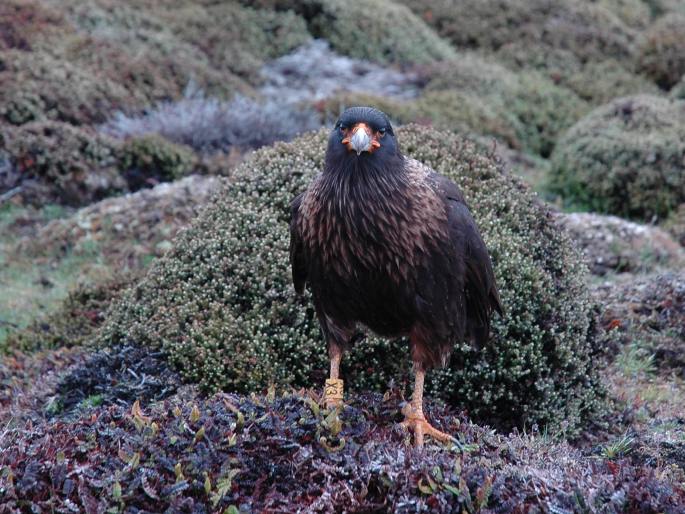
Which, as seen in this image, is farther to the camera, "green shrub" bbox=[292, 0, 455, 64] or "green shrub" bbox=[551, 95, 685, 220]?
"green shrub" bbox=[292, 0, 455, 64]

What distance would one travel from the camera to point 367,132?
12.5 ft

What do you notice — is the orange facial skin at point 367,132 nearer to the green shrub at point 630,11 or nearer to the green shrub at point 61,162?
the green shrub at point 61,162

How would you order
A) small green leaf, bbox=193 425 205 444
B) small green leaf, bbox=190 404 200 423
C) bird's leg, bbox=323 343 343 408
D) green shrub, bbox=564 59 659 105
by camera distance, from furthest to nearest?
green shrub, bbox=564 59 659 105 < bird's leg, bbox=323 343 343 408 < small green leaf, bbox=190 404 200 423 < small green leaf, bbox=193 425 205 444

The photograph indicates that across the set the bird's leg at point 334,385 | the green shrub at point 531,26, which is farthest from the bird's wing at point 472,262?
the green shrub at point 531,26

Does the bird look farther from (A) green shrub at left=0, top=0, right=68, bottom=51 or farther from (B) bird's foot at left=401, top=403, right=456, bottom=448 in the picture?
(A) green shrub at left=0, top=0, right=68, bottom=51

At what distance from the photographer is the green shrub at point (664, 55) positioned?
1623 centimetres

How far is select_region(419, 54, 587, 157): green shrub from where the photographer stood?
13.6 meters

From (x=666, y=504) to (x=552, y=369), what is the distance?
2084 mm

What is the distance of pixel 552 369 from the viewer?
5.29m

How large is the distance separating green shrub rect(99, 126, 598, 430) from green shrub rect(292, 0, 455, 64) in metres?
11.1

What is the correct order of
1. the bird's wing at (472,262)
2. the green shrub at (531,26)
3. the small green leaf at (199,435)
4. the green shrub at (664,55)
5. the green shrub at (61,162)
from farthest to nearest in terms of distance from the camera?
the green shrub at (531,26)
the green shrub at (664,55)
the green shrub at (61,162)
the bird's wing at (472,262)
the small green leaf at (199,435)

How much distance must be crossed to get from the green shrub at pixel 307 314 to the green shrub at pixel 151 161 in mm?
4731

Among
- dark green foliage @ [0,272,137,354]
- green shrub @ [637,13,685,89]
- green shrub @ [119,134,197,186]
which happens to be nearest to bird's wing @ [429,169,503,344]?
dark green foliage @ [0,272,137,354]

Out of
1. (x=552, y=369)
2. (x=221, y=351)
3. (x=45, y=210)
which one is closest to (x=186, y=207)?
(x=45, y=210)
